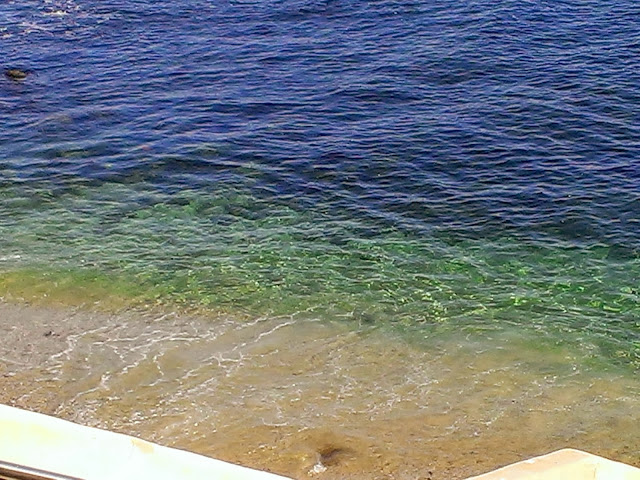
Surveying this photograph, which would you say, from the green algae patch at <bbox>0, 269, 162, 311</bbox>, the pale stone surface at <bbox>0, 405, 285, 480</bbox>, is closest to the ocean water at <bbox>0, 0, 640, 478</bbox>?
the green algae patch at <bbox>0, 269, 162, 311</bbox>

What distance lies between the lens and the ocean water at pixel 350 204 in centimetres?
1850

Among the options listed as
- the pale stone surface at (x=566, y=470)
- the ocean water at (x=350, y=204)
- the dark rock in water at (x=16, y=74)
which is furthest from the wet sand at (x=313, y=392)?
the dark rock in water at (x=16, y=74)

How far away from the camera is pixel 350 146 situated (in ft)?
99.1

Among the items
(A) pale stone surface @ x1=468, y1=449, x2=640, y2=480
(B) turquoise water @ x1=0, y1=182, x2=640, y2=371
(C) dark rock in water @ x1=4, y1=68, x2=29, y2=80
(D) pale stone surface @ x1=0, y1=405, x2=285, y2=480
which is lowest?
(B) turquoise water @ x1=0, y1=182, x2=640, y2=371

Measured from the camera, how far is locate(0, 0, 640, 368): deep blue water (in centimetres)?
2325

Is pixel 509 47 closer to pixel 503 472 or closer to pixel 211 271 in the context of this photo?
pixel 211 271

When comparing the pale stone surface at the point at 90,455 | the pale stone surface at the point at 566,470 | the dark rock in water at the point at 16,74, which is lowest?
the dark rock in water at the point at 16,74

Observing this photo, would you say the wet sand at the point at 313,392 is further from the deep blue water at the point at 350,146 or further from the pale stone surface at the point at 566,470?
the pale stone surface at the point at 566,470

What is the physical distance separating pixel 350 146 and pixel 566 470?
21.4 m

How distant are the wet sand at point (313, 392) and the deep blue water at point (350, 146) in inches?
71.8

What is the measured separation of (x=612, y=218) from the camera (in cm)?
2530

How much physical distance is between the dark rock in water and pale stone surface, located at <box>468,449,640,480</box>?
1286 inches

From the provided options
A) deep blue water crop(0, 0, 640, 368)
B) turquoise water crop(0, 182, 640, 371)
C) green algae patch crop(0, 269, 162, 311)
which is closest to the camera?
turquoise water crop(0, 182, 640, 371)

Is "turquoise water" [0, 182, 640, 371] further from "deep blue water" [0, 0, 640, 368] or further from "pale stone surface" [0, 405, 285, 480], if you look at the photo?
"pale stone surface" [0, 405, 285, 480]
